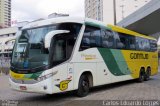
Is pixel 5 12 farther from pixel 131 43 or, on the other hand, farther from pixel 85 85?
pixel 85 85

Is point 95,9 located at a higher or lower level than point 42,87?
higher

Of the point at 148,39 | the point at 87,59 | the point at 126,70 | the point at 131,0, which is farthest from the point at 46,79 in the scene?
the point at 131,0

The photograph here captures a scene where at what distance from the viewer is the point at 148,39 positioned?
21.6 m

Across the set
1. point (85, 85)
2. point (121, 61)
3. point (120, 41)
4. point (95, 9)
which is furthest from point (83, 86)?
point (95, 9)

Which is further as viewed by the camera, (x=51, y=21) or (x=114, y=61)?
(x=114, y=61)

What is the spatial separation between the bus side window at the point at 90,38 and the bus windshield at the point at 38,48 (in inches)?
25.5

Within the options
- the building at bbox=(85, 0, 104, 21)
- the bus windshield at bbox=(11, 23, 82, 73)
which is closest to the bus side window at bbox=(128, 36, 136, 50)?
the bus windshield at bbox=(11, 23, 82, 73)

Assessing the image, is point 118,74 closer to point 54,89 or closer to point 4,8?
point 54,89

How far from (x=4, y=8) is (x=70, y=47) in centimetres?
12146

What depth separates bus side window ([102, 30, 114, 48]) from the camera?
1479 cm

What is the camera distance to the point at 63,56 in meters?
11.9

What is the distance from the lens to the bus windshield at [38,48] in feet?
37.2

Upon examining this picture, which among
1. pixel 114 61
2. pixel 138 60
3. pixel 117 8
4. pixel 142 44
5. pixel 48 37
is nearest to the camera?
pixel 48 37

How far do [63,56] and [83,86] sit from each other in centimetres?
181
